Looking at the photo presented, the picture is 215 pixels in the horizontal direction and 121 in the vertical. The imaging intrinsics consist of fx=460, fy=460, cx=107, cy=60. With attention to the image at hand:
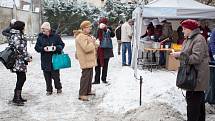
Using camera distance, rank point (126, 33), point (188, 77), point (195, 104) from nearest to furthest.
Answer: point (188, 77) < point (195, 104) < point (126, 33)

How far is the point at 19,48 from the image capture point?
9.52 metres

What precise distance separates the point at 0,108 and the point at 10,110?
0.94 feet

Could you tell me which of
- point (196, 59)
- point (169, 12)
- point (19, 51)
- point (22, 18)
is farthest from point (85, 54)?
point (22, 18)

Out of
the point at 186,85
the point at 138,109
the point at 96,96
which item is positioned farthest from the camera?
the point at 96,96

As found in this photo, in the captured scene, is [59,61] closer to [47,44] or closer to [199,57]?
[47,44]

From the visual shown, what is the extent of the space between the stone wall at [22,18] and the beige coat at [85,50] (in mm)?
19368

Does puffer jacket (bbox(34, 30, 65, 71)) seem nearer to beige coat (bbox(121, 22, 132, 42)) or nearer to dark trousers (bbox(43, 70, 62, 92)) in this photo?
dark trousers (bbox(43, 70, 62, 92))

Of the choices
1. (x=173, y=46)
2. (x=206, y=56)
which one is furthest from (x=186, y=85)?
(x=173, y=46)

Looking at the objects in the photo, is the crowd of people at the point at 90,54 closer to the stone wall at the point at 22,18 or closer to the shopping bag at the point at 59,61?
the shopping bag at the point at 59,61

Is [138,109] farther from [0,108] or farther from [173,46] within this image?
[173,46]

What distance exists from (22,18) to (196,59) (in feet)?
99.6

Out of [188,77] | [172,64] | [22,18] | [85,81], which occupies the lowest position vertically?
[172,64]

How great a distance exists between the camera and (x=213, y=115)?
8336 millimetres

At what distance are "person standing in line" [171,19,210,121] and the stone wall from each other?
75.9 ft
